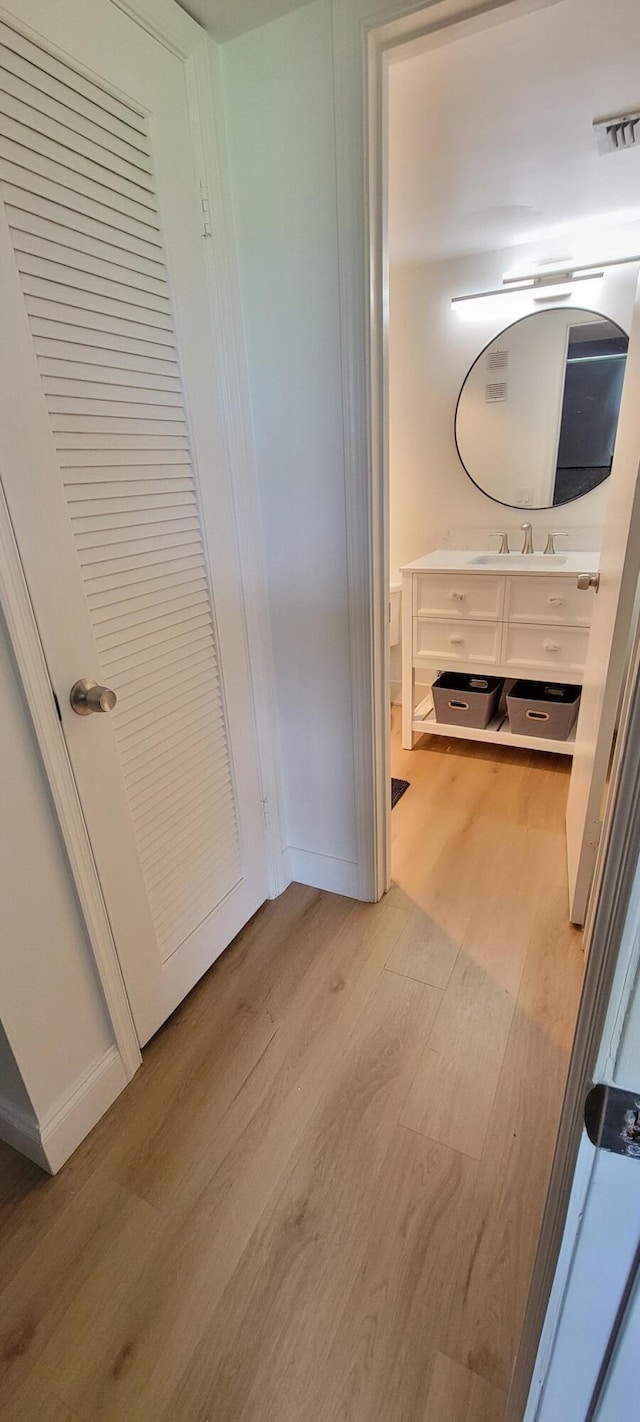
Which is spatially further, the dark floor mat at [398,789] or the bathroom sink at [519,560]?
the bathroom sink at [519,560]

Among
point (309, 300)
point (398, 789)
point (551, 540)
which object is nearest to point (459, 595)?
point (551, 540)

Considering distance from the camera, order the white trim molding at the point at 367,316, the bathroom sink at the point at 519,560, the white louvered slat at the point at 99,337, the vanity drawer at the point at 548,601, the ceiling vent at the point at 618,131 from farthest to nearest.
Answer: the bathroom sink at the point at 519,560 → the vanity drawer at the point at 548,601 → the ceiling vent at the point at 618,131 → the white trim molding at the point at 367,316 → the white louvered slat at the point at 99,337

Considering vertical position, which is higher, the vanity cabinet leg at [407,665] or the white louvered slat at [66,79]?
the white louvered slat at [66,79]

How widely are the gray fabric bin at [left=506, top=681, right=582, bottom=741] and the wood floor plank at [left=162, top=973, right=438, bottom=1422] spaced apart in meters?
1.44

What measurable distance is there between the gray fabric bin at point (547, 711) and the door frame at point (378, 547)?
3.36 feet

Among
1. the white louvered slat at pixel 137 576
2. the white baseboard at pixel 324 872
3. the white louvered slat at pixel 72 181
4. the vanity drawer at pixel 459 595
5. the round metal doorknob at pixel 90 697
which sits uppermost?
the white louvered slat at pixel 72 181

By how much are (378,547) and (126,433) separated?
0.61 metres

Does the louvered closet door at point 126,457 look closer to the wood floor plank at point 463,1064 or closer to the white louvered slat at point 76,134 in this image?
the white louvered slat at point 76,134

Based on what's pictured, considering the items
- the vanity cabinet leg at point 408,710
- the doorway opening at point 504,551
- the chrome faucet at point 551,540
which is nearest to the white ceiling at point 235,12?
the doorway opening at point 504,551

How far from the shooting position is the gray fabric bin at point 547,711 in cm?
238

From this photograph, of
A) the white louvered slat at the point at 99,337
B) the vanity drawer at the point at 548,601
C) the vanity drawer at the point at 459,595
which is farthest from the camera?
the vanity drawer at the point at 459,595

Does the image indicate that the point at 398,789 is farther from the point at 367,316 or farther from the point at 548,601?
the point at 367,316

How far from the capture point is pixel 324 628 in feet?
5.03

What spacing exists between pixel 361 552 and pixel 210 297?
636 mm
